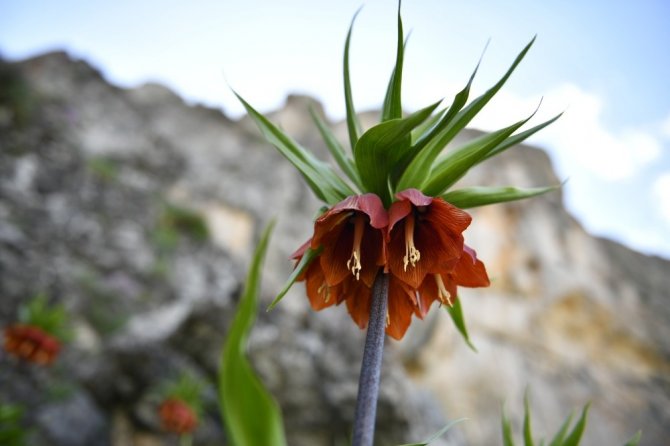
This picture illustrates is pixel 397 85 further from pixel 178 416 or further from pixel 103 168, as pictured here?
pixel 103 168

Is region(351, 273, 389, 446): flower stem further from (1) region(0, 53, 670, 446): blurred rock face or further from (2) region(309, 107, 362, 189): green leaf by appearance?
(1) region(0, 53, 670, 446): blurred rock face

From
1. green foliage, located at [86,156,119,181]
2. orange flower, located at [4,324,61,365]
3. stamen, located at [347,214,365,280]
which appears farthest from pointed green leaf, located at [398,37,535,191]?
green foliage, located at [86,156,119,181]

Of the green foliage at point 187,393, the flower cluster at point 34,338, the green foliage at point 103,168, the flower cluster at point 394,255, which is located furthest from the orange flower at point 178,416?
the green foliage at point 103,168

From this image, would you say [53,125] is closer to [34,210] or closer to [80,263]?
[34,210]

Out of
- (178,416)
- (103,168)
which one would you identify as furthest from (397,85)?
(103,168)

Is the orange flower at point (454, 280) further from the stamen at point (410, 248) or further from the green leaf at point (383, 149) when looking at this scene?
the green leaf at point (383, 149)
